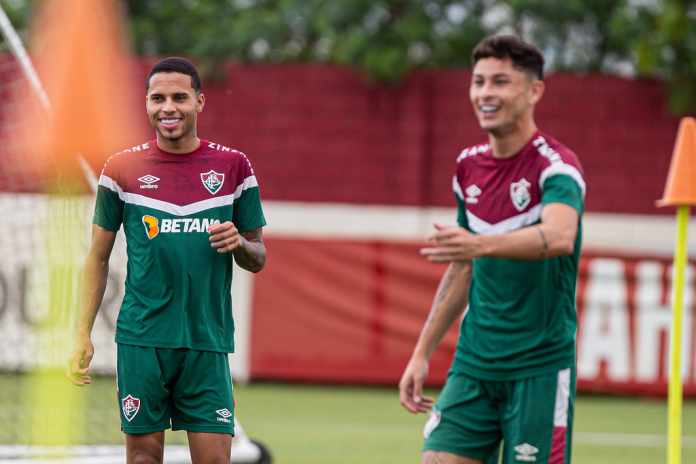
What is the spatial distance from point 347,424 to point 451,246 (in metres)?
7.11

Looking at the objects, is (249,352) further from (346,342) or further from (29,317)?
(29,317)

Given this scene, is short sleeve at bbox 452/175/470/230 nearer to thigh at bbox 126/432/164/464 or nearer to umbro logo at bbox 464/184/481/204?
umbro logo at bbox 464/184/481/204

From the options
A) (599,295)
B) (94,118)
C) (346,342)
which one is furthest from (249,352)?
(94,118)

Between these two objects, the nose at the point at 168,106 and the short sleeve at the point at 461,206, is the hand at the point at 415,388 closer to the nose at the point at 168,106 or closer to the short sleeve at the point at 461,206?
the short sleeve at the point at 461,206

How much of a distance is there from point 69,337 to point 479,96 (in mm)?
4631

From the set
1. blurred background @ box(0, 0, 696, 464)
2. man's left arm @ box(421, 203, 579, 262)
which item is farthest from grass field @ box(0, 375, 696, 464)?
man's left arm @ box(421, 203, 579, 262)

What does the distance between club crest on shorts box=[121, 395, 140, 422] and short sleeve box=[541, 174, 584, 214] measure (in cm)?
175

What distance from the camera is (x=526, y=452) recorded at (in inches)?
188

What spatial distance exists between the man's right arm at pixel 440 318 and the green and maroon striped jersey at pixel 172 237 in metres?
0.73

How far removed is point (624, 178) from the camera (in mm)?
17406

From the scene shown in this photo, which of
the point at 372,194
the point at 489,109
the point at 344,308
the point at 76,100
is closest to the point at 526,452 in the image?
the point at 489,109

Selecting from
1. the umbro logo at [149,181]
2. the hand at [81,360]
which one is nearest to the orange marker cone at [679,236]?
the umbro logo at [149,181]

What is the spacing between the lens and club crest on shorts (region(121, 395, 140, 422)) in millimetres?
5309

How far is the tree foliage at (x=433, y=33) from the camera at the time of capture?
17.2 meters
